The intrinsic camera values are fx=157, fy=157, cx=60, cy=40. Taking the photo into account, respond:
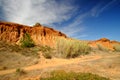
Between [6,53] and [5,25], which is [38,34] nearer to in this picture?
[5,25]

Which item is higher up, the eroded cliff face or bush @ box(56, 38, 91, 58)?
the eroded cliff face

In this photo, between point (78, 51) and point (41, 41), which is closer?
point (78, 51)

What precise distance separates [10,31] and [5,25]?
6.85 feet

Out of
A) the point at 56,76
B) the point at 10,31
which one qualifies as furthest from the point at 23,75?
the point at 10,31

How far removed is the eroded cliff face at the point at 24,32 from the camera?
36.4 m

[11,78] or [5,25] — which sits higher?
[5,25]

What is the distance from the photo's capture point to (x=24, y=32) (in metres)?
39.5

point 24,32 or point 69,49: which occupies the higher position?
point 24,32

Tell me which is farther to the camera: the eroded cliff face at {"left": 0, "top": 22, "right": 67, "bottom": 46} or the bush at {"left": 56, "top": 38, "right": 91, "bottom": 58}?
the eroded cliff face at {"left": 0, "top": 22, "right": 67, "bottom": 46}

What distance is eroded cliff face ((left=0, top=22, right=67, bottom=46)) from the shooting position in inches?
1433

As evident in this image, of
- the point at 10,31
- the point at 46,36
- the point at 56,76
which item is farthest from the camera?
the point at 46,36

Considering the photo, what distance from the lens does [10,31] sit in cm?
3741

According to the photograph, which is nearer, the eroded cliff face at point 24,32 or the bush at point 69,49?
the bush at point 69,49

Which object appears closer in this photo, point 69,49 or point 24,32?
point 69,49
